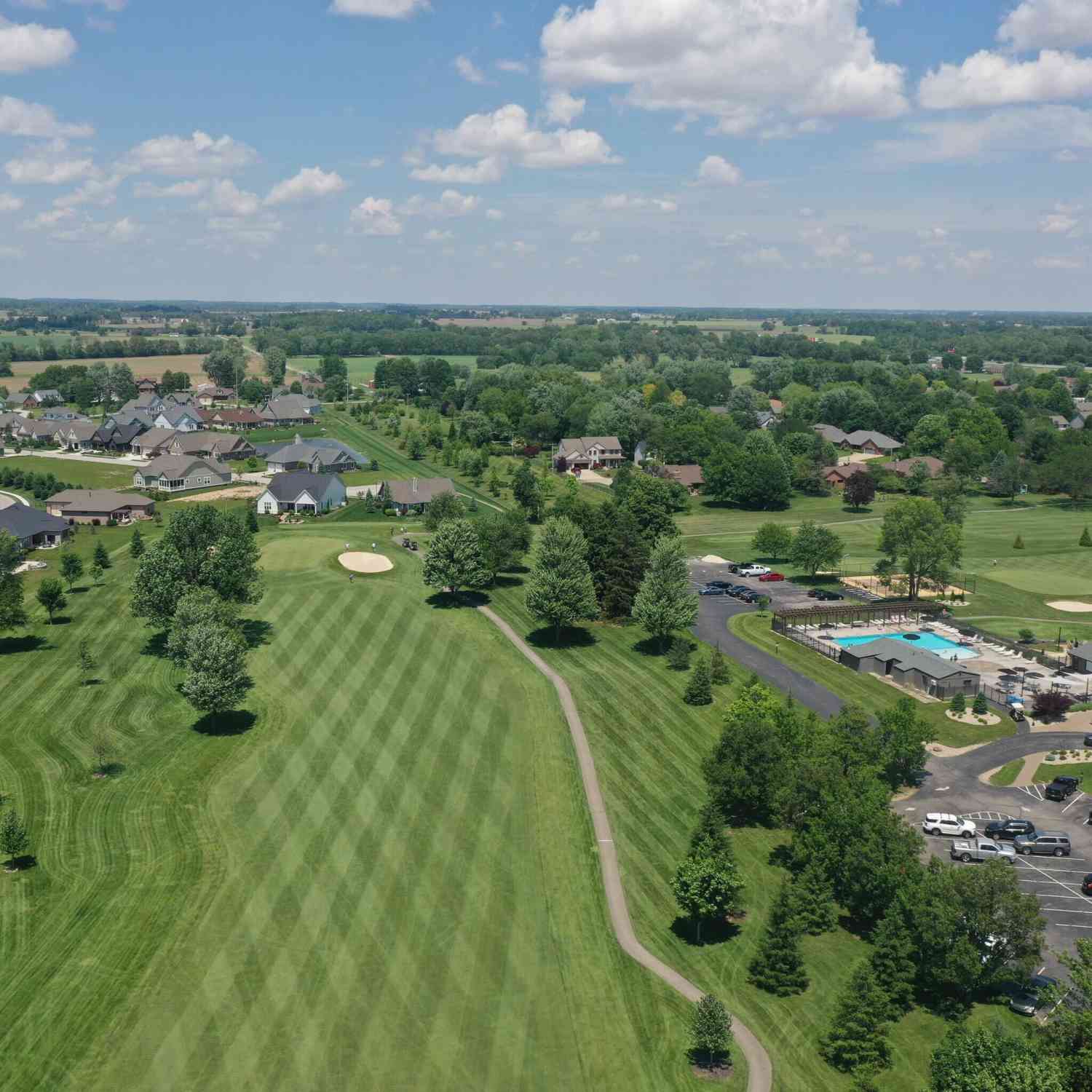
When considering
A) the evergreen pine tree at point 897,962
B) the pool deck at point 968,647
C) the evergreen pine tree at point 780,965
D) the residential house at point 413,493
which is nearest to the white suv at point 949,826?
the evergreen pine tree at point 897,962

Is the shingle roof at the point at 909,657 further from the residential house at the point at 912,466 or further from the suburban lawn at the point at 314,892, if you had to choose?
the residential house at the point at 912,466

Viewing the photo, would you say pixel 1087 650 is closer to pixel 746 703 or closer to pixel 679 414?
pixel 746 703

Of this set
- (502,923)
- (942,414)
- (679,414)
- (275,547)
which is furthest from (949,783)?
(942,414)

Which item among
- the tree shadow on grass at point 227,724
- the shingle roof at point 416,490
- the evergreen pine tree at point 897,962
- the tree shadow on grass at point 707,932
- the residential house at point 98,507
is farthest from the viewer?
the shingle roof at point 416,490

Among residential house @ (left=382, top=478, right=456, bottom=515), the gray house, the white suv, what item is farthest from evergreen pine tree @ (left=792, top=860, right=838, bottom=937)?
residential house @ (left=382, top=478, right=456, bottom=515)

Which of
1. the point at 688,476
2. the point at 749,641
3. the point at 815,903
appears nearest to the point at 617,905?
the point at 815,903

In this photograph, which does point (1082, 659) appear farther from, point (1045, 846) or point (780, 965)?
point (780, 965)
